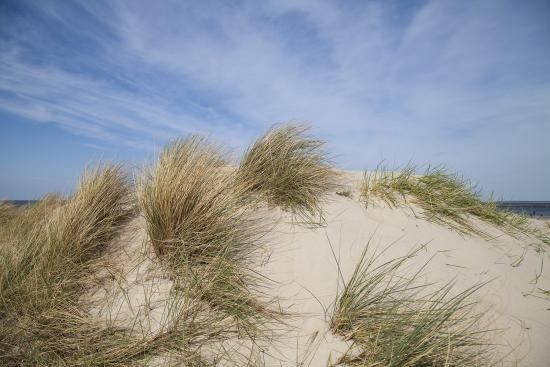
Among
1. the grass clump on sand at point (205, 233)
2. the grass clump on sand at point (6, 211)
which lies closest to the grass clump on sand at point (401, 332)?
the grass clump on sand at point (205, 233)

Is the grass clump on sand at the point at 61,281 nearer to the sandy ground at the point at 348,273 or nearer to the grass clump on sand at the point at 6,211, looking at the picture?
the sandy ground at the point at 348,273

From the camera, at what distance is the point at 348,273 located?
2732 millimetres

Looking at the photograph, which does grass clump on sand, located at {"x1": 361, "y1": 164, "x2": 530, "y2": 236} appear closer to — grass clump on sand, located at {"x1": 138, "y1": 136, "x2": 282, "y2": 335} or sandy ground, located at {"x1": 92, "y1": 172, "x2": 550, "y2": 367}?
sandy ground, located at {"x1": 92, "y1": 172, "x2": 550, "y2": 367}

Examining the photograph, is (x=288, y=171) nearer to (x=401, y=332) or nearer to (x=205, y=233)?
(x=205, y=233)

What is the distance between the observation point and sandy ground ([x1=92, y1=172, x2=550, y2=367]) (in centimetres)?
221

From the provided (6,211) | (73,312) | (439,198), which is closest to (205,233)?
(73,312)

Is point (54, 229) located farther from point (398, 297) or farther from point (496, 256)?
point (496, 256)

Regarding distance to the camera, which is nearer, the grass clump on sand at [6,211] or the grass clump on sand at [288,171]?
the grass clump on sand at [288,171]

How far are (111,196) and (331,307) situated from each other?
268 cm

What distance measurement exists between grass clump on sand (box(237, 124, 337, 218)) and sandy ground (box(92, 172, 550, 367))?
204mm

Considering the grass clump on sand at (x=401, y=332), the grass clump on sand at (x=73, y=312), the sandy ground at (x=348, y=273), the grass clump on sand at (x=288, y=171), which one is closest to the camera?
the grass clump on sand at (x=401, y=332)

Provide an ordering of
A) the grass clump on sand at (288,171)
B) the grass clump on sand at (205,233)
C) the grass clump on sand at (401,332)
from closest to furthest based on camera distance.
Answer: the grass clump on sand at (401,332), the grass clump on sand at (205,233), the grass clump on sand at (288,171)

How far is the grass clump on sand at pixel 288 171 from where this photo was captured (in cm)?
359

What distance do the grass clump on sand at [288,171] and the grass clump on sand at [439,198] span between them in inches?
28.7
